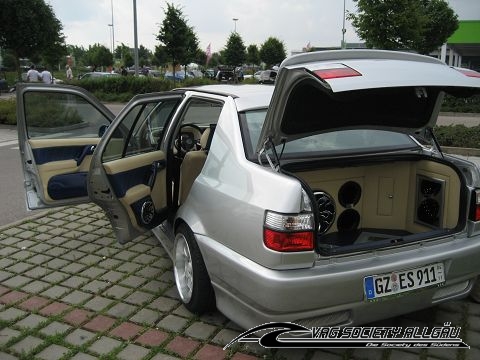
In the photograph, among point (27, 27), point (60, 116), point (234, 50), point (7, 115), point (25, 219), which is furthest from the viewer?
point (234, 50)

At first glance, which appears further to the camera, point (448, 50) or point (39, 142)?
point (448, 50)

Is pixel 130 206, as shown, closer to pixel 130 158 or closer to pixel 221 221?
pixel 130 158

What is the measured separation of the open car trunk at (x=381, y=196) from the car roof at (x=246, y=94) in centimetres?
54

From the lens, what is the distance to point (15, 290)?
3.92m

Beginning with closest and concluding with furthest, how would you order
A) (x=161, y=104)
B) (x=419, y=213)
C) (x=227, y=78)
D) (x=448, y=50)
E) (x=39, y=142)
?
1. (x=419, y=213)
2. (x=161, y=104)
3. (x=39, y=142)
4. (x=227, y=78)
5. (x=448, y=50)

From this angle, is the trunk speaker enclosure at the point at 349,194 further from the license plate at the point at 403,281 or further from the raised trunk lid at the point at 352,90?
the license plate at the point at 403,281

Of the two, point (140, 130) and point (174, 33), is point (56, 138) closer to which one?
point (140, 130)

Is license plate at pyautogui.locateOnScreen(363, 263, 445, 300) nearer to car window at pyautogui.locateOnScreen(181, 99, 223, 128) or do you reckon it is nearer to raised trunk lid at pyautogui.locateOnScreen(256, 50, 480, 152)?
raised trunk lid at pyautogui.locateOnScreen(256, 50, 480, 152)

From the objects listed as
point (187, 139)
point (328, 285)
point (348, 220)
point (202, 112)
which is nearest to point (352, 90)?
point (328, 285)

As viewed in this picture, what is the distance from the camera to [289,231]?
253 centimetres

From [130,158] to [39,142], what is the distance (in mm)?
1422

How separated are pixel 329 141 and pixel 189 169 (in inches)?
46.2

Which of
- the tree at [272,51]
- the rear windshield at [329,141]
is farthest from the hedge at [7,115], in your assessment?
the tree at [272,51]

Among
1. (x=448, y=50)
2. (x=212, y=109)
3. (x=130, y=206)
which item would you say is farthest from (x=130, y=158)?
(x=448, y=50)
